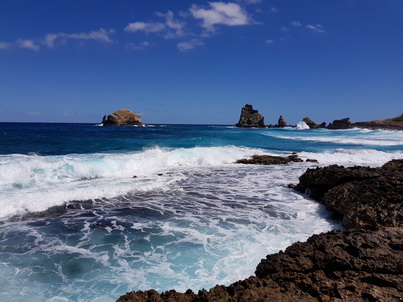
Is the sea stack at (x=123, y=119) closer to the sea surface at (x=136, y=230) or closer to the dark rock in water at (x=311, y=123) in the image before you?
the dark rock in water at (x=311, y=123)

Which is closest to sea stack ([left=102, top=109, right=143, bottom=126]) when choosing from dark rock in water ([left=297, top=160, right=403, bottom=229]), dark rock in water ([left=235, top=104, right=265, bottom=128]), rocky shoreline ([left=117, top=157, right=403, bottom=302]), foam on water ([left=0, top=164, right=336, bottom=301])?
dark rock in water ([left=235, top=104, right=265, bottom=128])

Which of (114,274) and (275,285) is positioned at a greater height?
(275,285)

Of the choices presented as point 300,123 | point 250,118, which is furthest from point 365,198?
point 300,123

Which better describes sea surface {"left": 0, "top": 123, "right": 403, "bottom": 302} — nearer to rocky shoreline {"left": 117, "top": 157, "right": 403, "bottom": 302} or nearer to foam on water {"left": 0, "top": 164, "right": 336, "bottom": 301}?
foam on water {"left": 0, "top": 164, "right": 336, "bottom": 301}

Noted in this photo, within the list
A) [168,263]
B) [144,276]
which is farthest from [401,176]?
[144,276]

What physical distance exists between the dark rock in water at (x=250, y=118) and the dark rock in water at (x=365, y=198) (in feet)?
291

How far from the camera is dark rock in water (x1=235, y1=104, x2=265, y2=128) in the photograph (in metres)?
96.0

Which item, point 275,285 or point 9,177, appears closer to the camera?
point 275,285

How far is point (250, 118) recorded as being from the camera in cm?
9706

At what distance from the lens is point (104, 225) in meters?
6.62

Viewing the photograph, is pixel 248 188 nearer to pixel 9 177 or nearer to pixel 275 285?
pixel 275 285

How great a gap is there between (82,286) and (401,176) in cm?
735

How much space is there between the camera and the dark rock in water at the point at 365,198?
5857mm

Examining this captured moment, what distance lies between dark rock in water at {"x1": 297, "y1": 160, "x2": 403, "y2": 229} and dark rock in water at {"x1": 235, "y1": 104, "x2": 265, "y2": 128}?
8865cm
